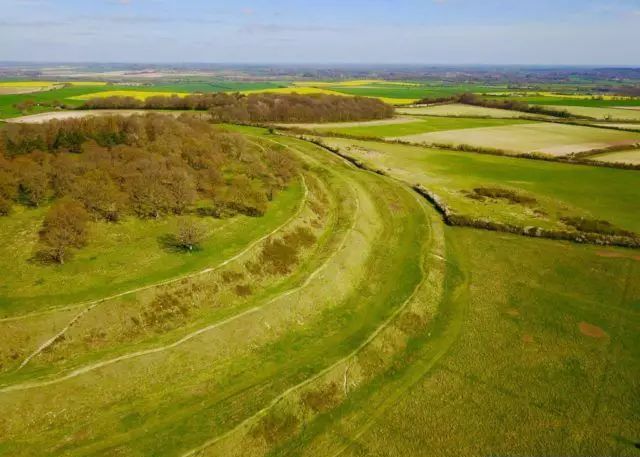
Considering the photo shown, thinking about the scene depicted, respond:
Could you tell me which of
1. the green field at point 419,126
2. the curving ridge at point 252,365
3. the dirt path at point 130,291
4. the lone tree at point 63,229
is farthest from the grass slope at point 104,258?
the green field at point 419,126

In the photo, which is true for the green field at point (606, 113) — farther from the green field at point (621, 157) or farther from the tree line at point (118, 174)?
the tree line at point (118, 174)

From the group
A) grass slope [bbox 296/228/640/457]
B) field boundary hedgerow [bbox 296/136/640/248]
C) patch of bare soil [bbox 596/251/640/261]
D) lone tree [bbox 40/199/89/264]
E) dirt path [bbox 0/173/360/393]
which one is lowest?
grass slope [bbox 296/228/640/457]

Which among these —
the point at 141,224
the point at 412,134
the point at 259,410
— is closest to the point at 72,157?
the point at 141,224

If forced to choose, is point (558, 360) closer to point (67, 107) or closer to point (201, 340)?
point (201, 340)

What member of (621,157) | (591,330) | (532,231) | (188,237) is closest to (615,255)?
(532,231)

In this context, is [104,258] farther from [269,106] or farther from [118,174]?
[269,106]

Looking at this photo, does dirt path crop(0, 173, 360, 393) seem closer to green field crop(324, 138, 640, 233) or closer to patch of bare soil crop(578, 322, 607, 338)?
patch of bare soil crop(578, 322, 607, 338)

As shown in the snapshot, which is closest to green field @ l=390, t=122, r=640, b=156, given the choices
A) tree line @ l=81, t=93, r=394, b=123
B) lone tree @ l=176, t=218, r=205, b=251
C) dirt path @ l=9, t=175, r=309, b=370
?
tree line @ l=81, t=93, r=394, b=123
